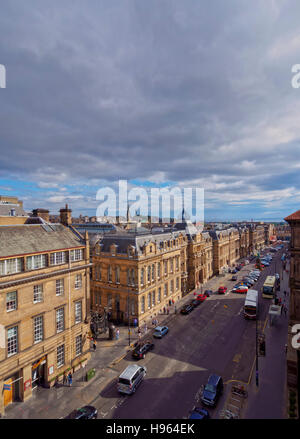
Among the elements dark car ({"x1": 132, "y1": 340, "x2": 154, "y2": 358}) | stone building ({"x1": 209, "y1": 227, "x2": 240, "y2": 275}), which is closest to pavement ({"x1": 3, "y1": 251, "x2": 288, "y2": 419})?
dark car ({"x1": 132, "y1": 340, "x2": 154, "y2": 358})

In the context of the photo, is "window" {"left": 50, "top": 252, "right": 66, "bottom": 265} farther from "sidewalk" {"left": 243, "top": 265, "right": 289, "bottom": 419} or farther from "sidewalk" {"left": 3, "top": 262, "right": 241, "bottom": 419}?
"sidewalk" {"left": 243, "top": 265, "right": 289, "bottom": 419}

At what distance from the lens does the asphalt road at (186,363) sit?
22.9 m

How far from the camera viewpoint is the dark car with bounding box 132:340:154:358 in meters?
31.2

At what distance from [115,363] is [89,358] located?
153 inches

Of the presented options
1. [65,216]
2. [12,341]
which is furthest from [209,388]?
[65,216]

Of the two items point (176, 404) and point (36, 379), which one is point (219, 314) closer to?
point (176, 404)

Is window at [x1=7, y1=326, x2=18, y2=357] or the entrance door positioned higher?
window at [x1=7, y1=326, x2=18, y2=357]

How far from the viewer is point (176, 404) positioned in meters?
23.2

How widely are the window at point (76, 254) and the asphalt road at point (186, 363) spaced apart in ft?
47.5

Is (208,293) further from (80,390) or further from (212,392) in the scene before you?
(80,390)

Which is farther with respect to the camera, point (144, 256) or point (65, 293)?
point (144, 256)

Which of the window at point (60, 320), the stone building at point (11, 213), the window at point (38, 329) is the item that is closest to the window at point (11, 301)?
the window at point (38, 329)

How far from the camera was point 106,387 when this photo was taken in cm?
2609
